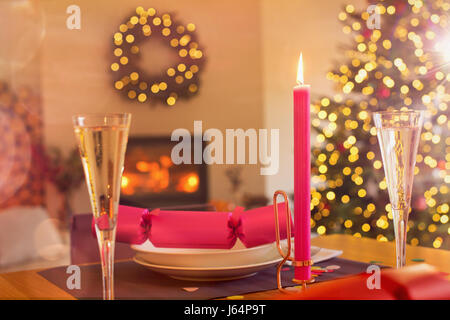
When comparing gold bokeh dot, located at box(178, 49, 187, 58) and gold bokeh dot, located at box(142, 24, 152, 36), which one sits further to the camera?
gold bokeh dot, located at box(178, 49, 187, 58)

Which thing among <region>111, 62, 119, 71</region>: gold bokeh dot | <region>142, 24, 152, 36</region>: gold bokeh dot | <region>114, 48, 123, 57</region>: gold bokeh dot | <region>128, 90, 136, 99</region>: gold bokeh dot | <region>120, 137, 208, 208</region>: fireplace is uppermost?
<region>142, 24, 152, 36</region>: gold bokeh dot

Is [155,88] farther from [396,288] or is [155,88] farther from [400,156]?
[396,288]

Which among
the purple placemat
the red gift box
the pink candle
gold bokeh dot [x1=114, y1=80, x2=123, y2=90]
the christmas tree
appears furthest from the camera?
gold bokeh dot [x1=114, y1=80, x2=123, y2=90]

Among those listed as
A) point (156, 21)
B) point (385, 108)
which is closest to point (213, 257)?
point (385, 108)

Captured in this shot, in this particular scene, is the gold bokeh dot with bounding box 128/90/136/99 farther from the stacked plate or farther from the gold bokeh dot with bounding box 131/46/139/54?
the stacked plate

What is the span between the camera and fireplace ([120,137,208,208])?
16.0 ft

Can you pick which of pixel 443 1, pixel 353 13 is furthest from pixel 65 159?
pixel 443 1

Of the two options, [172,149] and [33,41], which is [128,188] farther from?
[33,41]

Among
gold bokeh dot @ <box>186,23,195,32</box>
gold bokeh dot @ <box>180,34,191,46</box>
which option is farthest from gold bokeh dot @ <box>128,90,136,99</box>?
gold bokeh dot @ <box>186,23,195,32</box>

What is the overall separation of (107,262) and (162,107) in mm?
4686

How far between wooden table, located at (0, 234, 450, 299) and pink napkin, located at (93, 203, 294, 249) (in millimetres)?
86

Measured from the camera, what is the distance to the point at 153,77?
509 cm

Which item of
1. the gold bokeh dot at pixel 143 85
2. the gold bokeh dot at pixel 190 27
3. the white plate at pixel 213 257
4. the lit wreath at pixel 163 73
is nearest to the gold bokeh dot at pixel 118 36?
the lit wreath at pixel 163 73

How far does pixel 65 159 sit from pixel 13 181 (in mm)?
583
